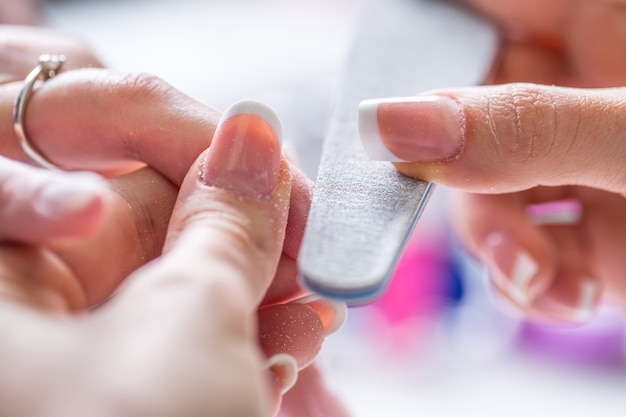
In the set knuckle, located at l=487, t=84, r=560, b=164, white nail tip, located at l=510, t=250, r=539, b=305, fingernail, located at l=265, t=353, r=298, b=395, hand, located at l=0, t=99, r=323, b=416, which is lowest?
white nail tip, located at l=510, t=250, r=539, b=305

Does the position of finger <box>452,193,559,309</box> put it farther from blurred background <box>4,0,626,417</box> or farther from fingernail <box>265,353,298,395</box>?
fingernail <box>265,353,298,395</box>

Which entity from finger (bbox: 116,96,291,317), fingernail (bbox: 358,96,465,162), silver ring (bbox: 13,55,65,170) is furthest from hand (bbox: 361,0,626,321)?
silver ring (bbox: 13,55,65,170)

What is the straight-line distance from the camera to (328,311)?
42 cm

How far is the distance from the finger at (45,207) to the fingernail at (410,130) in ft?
0.52

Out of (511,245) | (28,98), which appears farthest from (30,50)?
(511,245)

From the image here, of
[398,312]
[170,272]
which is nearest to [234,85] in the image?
[398,312]

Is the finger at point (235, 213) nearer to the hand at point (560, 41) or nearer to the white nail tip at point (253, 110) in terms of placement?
the white nail tip at point (253, 110)

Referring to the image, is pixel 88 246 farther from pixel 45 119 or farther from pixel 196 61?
pixel 196 61

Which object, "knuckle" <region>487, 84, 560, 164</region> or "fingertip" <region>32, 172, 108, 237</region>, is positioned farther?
"knuckle" <region>487, 84, 560, 164</region>

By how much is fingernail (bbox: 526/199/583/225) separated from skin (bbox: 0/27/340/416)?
0.36 meters

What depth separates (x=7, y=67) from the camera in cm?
53

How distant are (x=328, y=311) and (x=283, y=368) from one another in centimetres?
6

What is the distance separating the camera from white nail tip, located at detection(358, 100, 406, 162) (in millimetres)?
374

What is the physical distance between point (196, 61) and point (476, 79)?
1.91 ft
